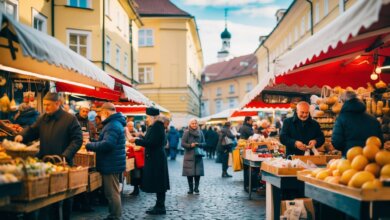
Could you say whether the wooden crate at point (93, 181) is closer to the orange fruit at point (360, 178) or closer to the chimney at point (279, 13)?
the orange fruit at point (360, 178)

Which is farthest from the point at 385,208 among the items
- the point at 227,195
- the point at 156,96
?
the point at 156,96

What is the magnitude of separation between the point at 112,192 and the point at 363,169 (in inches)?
178

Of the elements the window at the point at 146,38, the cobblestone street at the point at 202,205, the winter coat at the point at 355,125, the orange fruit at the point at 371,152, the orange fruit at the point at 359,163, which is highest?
the window at the point at 146,38

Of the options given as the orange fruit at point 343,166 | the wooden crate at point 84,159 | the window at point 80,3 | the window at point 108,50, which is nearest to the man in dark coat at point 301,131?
the orange fruit at point 343,166

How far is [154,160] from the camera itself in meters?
9.63

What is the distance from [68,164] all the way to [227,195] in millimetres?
6243

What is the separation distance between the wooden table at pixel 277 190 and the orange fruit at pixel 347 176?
6.03 ft

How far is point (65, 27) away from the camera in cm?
2428

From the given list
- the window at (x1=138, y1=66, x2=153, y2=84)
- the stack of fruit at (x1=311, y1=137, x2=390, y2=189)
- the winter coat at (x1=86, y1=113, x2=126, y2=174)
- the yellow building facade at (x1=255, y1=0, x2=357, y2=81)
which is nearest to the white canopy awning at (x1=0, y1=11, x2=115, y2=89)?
the winter coat at (x1=86, y1=113, x2=126, y2=174)

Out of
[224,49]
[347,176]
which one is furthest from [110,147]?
[224,49]

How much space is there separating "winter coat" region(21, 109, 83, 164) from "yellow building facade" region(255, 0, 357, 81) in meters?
15.0

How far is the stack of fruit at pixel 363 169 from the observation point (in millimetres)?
4586

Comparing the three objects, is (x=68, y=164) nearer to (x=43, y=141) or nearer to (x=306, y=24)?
(x=43, y=141)

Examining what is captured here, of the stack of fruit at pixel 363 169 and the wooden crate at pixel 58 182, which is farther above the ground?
the stack of fruit at pixel 363 169
